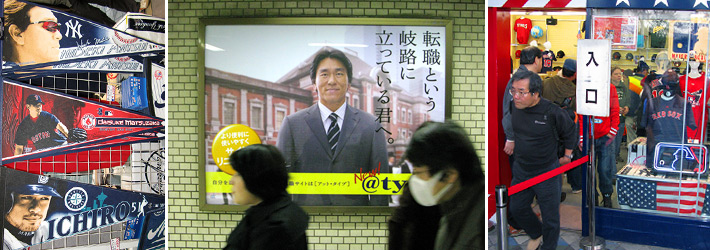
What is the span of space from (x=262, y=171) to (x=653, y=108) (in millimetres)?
3246

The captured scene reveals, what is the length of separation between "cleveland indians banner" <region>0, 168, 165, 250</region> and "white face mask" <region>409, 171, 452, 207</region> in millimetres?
2144

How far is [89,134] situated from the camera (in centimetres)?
378

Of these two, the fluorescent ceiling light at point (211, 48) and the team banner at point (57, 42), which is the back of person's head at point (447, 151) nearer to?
the fluorescent ceiling light at point (211, 48)

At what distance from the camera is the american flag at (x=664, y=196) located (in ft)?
14.9

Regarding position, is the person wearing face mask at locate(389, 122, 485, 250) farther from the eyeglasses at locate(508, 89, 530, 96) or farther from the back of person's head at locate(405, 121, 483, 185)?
the eyeglasses at locate(508, 89, 530, 96)

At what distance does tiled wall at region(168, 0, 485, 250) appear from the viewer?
3.76 meters

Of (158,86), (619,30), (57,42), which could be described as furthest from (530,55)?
(57,42)

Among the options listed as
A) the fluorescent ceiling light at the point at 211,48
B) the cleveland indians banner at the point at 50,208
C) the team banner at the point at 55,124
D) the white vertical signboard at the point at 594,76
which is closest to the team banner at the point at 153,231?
the cleveland indians banner at the point at 50,208

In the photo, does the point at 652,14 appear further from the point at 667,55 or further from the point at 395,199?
the point at 395,199

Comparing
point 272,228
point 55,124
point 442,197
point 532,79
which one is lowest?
point 272,228

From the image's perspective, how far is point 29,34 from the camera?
3.60 meters

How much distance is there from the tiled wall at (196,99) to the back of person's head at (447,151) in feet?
4.04

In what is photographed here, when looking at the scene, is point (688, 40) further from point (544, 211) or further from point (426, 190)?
point (426, 190)

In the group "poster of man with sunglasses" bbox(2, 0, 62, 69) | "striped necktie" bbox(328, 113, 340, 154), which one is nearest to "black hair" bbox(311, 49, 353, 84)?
"striped necktie" bbox(328, 113, 340, 154)
